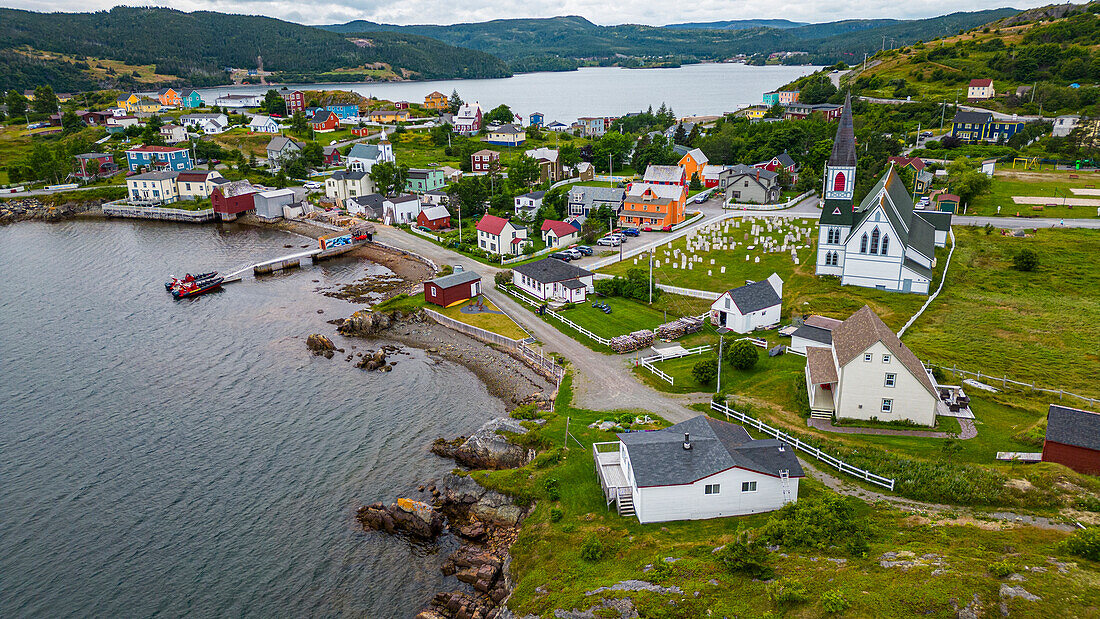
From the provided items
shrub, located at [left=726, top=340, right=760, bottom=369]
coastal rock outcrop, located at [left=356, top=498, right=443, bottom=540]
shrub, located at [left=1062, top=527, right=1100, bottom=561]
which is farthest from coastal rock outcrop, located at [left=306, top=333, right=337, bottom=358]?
shrub, located at [left=1062, top=527, right=1100, bottom=561]

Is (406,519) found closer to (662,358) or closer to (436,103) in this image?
(662,358)

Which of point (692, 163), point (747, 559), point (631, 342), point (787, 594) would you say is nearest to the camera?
point (787, 594)

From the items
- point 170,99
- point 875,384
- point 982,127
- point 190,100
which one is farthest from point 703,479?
point 170,99

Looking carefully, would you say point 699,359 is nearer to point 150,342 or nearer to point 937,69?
point 150,342

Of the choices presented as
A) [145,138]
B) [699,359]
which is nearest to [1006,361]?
[699,359]

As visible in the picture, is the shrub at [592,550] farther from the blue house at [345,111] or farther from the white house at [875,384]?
the blue house at [345,111]
